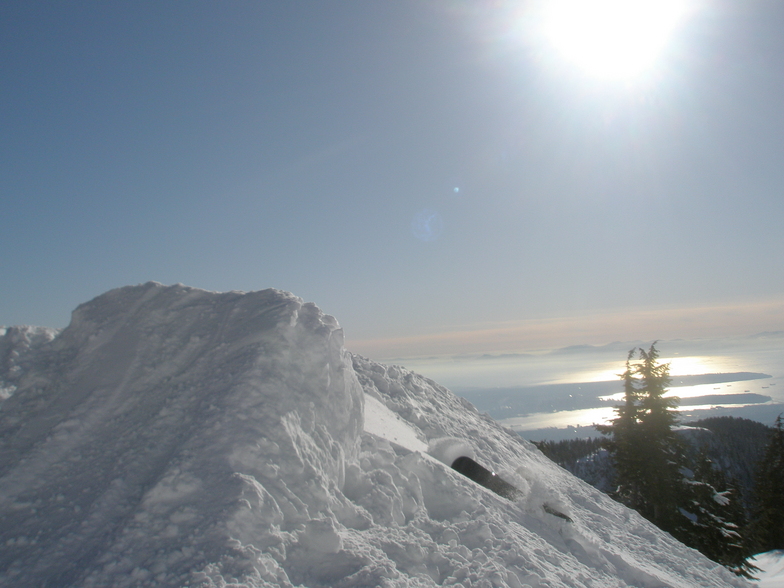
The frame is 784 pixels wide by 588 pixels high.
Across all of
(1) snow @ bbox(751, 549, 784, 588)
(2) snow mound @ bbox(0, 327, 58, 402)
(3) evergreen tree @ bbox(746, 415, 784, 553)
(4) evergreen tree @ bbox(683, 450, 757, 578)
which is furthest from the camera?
(3) evergreen tree @ bbox(746, 415, 784, 553)

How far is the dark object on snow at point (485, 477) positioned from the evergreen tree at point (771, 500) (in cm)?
2872

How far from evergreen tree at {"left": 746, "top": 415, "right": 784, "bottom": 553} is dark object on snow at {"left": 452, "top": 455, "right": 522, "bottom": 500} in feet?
94.2

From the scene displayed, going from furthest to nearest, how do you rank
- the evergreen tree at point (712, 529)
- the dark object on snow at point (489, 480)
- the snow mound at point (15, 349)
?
the evergreen tree at point (712, 529) < the dark object on snow at point (489, 480) < the snow mound at point (15, 349)

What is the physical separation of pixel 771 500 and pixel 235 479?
3759 centimetres

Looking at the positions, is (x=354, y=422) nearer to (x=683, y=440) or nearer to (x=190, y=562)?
(x=190, y=562)

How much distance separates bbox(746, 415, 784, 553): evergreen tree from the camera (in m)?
29.1

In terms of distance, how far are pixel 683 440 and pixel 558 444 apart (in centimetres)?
11209

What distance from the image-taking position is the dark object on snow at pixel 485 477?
10052 millimetres

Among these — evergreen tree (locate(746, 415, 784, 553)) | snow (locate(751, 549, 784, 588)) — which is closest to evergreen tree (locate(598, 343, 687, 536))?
snow (locate(751, 549, 784, 588))

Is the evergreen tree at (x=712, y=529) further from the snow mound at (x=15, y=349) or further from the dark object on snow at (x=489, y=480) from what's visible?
the snow mound at (x=15, y=349)

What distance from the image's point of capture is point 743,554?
68.2 feet

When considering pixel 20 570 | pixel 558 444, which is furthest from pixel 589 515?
pixel 558 444

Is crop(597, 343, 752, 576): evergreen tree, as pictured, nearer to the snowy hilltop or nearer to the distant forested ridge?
the snowy hilltop

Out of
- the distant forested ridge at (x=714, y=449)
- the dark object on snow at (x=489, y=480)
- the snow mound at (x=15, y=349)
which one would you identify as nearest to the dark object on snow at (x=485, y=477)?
the dark object on snow at (x=489, y=480)
